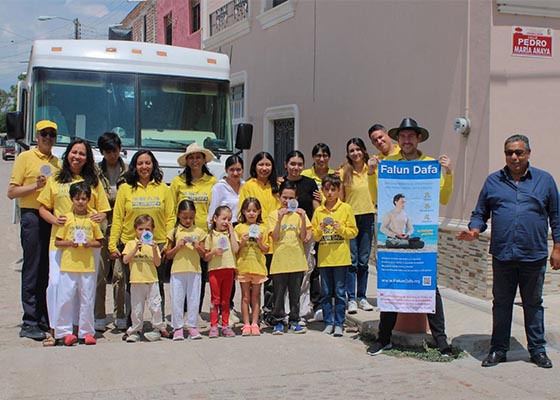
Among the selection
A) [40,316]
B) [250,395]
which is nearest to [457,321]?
[250,395]

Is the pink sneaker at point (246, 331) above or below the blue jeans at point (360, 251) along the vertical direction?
below

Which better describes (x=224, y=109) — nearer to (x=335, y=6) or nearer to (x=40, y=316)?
(x=335, y=6)

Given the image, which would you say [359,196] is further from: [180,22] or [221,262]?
[180,22]

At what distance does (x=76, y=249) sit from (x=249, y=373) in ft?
6.26

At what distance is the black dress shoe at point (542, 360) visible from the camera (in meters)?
5.62

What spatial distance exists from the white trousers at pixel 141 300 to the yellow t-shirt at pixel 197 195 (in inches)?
33.9

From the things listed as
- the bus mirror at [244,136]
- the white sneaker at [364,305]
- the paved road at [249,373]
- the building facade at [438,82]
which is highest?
the building facade at [438,82]

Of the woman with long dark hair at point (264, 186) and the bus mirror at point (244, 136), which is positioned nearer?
the woman with long dark hair at point (264, 186)

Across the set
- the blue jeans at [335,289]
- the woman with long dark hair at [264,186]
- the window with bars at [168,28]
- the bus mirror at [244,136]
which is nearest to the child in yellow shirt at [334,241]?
the blue jeans at [335,289]

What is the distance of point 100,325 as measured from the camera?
663 centimetres

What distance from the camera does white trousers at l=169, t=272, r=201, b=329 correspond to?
629 centimetres

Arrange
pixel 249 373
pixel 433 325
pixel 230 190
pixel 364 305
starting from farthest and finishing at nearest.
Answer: pixel 364 305 → pixel 230 190 → pixel 433 325 → pixel 249 373

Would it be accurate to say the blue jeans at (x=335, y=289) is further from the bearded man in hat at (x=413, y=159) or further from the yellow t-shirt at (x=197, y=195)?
the yellow t-shirt at (x=197, y=195)

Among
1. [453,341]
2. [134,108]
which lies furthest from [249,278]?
[134,108]
